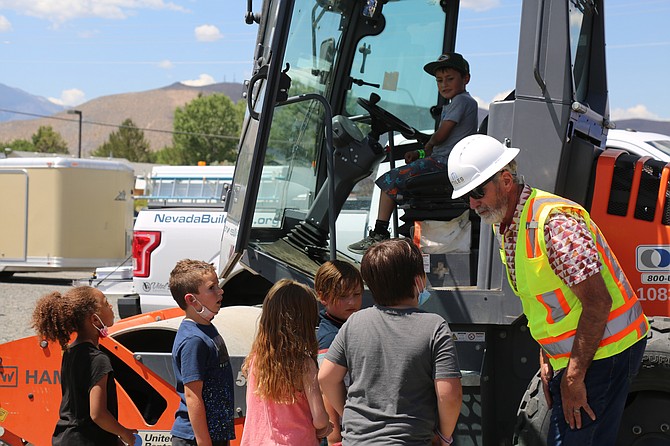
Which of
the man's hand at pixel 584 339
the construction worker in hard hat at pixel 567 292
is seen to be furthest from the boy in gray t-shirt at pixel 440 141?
the man's hand at pixel 584 339

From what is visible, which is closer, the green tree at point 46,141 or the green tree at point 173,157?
the green tree at point 46,141

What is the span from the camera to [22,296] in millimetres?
16406

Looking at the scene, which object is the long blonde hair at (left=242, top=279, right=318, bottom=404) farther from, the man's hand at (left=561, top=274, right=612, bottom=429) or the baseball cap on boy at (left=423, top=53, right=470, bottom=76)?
the baseball cap on boy at (left=423, top=53, right=470, bottom=76)

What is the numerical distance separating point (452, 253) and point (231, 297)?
1937 mm

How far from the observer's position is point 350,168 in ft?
17.6

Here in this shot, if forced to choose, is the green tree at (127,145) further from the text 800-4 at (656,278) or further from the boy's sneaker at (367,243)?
the text 800-4 at (656,278)

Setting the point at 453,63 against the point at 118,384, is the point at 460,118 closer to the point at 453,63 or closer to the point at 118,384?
the point at 453,63

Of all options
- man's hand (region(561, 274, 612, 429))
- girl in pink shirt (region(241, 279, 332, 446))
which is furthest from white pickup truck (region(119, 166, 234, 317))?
man's hand (region(561, 274, 612, 429))

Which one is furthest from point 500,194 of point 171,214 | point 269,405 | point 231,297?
point 171,214

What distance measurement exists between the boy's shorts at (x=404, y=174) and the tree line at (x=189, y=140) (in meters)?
94.8

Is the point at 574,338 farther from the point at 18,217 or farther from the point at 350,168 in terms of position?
the point at 18,217

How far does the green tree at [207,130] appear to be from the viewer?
10306 cm

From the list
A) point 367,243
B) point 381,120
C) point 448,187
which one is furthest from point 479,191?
point 381,120

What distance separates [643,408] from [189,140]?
10138cm
